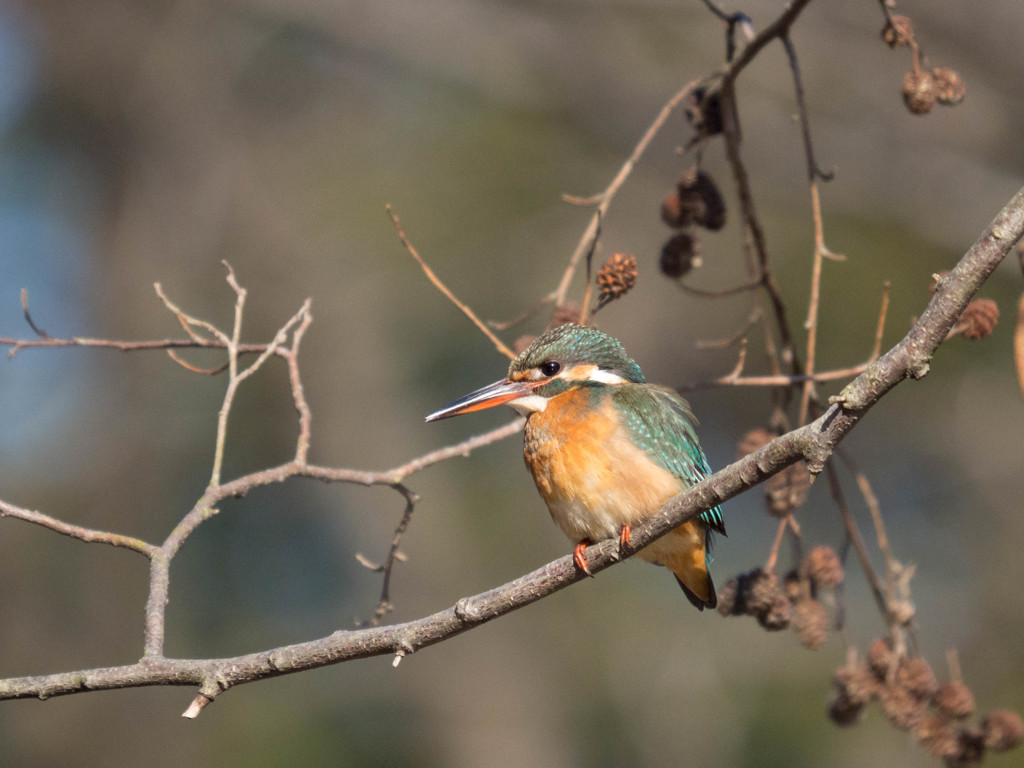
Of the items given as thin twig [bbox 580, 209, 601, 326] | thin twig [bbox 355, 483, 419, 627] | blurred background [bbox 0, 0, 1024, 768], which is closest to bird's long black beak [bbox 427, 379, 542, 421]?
thin twig [bbox 580, 209, 601, 326]

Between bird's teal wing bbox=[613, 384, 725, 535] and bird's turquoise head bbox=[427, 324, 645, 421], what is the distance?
11cm

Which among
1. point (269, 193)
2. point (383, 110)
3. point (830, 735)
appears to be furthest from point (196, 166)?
point (830, 735)

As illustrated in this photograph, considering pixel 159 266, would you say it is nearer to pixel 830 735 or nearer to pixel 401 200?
pixel 401 200

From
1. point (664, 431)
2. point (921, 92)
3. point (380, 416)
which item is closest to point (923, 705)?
point (664, 431)

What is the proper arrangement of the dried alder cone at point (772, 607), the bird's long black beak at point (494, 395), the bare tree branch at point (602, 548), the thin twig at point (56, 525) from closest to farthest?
the bare tree branch at point (602, 548) < the thin twig at point (56, 525) < the dried alder cone at point (772, 607) < the bird's long black beak at point (494, 395)

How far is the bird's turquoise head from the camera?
2602 millimetres

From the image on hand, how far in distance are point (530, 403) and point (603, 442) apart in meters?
0.28

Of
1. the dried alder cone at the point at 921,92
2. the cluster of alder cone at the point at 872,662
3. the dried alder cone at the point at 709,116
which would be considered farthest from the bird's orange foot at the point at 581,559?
the dried alder cone at the point at 921,92

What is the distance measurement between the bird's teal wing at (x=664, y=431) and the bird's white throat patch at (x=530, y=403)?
0.19m

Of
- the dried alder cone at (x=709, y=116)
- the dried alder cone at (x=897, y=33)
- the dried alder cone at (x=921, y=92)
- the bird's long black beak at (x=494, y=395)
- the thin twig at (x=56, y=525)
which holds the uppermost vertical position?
the dried alder cone at (x=709, y=116)

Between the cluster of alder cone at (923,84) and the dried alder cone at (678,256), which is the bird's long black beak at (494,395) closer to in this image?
the dried alder cone at (678,256)

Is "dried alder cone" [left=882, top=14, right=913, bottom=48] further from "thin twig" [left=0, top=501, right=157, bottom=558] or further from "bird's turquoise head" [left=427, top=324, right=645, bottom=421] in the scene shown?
"thin twig" [left=0, top=501, right=157, bottom=558]

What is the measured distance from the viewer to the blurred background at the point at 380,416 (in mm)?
7543

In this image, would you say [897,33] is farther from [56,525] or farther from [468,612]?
[56,525]
